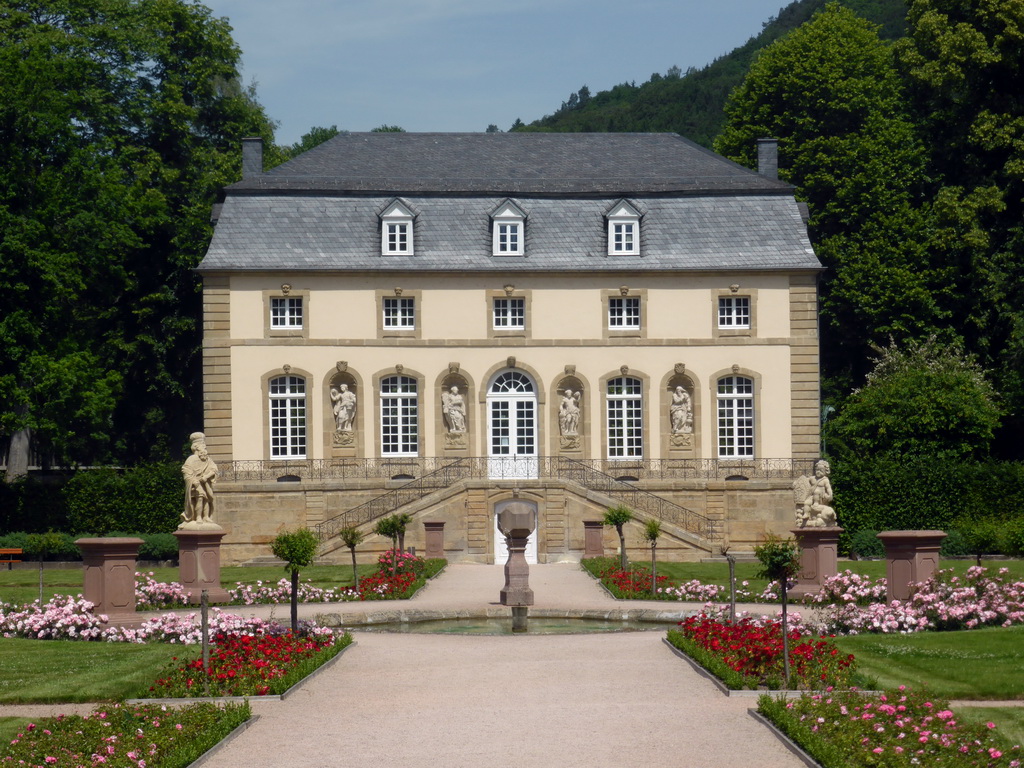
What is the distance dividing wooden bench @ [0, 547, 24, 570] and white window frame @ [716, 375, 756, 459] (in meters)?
17.9

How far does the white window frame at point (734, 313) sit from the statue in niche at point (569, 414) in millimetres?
4333

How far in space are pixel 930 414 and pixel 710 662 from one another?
25.9m

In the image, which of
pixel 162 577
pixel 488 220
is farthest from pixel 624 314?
pixel 162 577

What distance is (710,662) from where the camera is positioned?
1767 centimetres

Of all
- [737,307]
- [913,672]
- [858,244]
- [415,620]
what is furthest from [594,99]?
[913,672]

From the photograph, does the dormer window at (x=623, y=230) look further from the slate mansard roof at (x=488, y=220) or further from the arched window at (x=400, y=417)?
the arched window at (x=400, y=417)

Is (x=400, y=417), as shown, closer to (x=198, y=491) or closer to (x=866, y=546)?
(x=866, y=546)

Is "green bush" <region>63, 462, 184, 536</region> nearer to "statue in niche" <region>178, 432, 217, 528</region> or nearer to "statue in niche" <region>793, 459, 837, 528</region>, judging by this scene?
"statue in niche" <region>178, 432, 217, 528</region>

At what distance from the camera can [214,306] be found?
140 feet

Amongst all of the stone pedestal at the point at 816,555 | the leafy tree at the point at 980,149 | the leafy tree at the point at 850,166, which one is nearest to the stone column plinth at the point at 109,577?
the stone pedestal at the point at 816,555

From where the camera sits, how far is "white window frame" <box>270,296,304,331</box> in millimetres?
42969

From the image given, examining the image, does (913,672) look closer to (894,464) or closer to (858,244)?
(894,464)

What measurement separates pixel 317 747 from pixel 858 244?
3944 centimetres


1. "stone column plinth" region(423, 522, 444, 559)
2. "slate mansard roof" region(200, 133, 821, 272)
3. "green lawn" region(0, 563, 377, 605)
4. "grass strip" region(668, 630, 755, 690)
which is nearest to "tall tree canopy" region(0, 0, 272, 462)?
"slate mansard roof" region(200, 133, 821, 272)
